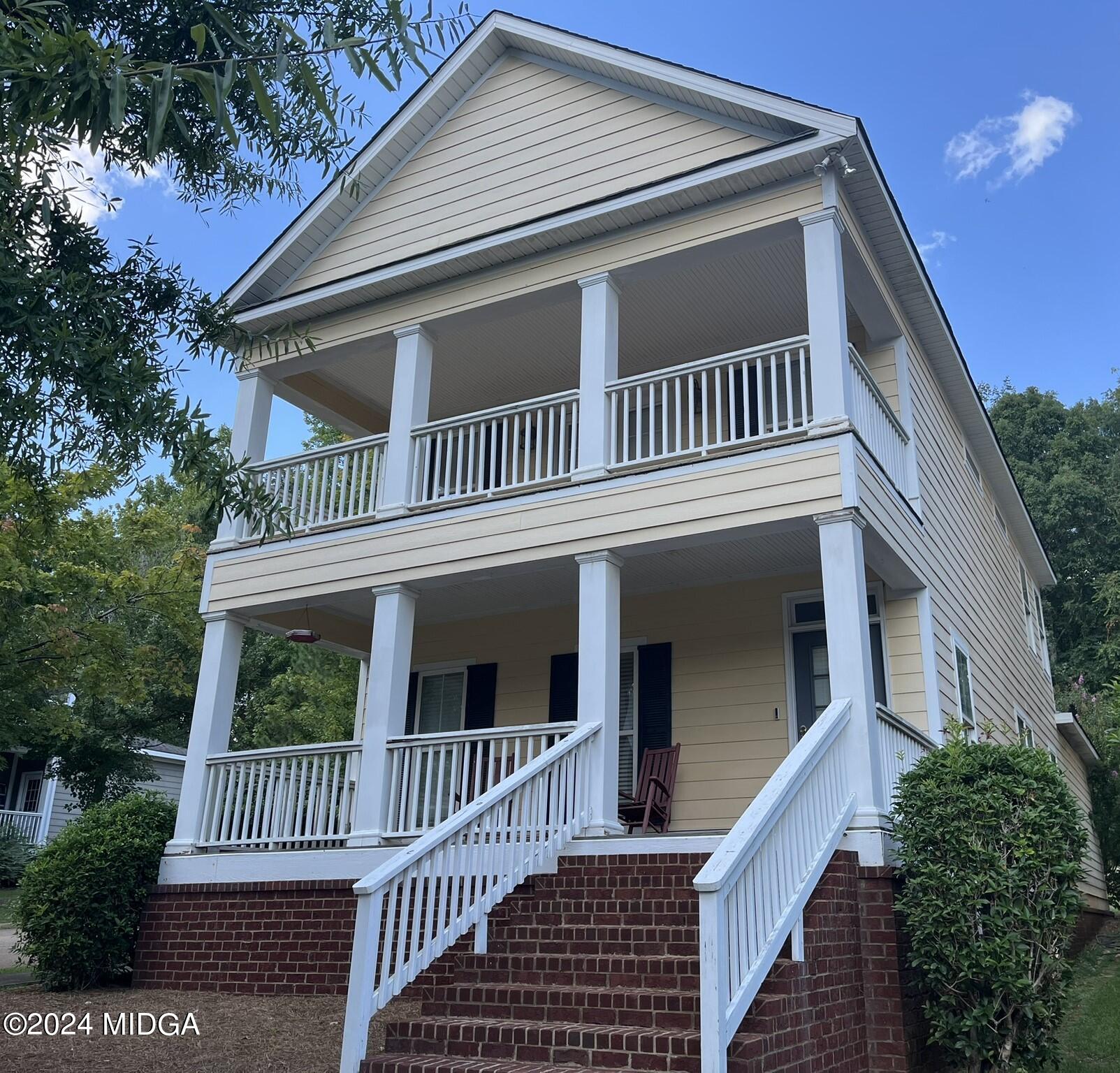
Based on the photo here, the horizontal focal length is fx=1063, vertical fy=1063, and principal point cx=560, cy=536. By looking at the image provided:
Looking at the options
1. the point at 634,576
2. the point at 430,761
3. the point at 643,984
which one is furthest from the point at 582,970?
the point at 634,576

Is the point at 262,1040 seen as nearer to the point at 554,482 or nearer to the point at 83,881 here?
the point at 83,881

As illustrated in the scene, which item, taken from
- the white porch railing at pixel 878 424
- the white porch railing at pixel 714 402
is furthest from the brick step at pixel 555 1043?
the white porch railing at pixel 878 424

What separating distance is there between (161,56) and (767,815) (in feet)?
21.4

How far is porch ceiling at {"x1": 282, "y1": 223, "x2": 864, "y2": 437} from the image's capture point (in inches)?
395

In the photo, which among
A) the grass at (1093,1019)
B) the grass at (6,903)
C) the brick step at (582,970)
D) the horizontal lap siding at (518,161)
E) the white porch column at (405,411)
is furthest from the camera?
the grass at (6,903)

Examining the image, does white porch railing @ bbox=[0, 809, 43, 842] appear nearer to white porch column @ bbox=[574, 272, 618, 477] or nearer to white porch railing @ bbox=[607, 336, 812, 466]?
white porch railing @ bbox=[607, 336, 812, 466]

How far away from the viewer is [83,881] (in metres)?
9.66

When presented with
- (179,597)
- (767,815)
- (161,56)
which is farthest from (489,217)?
(179,597)

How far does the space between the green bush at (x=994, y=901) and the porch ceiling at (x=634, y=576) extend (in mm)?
2455

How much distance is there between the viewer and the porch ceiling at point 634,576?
9.68 metres

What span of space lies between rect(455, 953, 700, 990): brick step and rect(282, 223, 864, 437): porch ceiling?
6045 millimetres

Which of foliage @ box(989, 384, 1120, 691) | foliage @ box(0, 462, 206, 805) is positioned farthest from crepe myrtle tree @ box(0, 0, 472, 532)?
foliage @ box(989, 384, 1120, 691)

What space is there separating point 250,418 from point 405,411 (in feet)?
7.11

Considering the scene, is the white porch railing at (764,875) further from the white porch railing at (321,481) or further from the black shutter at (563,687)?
the white porch railing at (321,481)
